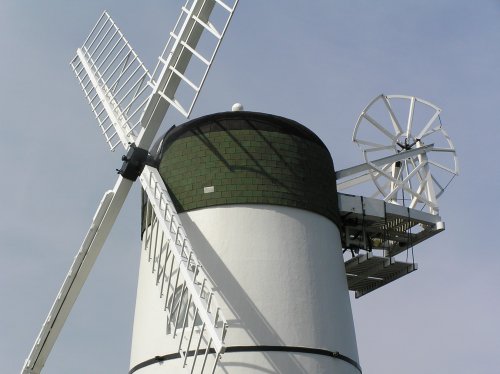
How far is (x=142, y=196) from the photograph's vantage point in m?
19.3

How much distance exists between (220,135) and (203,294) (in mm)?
3895

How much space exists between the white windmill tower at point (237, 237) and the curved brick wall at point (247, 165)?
28 mm

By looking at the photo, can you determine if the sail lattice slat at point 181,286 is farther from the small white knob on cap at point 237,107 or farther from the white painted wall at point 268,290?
the small white knob on cap at point 237,107

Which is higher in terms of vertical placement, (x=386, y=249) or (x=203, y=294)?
(x=386, y=249)

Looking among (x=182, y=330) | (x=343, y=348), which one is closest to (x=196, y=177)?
(x=182, y=330)

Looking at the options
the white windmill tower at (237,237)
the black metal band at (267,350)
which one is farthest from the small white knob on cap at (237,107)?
the black metal band at (267,350)

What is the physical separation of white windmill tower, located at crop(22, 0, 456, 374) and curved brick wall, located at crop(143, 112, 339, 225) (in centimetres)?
3

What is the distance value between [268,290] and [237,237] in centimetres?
134

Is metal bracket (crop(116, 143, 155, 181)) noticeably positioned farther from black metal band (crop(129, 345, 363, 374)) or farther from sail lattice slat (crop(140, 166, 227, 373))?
black metal band (crop(129, 345, 363, 374))

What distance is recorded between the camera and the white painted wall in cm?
1560

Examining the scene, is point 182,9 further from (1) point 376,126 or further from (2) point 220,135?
(1) point 376,126

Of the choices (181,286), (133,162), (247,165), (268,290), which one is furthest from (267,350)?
(133,162)

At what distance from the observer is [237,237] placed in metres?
16.6

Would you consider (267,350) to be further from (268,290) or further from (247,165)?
(247,165)
